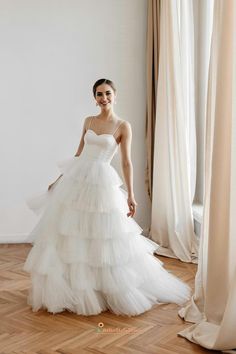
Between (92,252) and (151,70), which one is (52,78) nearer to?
(151,70)

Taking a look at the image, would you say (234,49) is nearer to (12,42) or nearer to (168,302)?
(168,302)

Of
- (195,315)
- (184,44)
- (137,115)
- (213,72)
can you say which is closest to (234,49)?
(213,72)

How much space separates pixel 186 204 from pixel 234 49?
2.27m

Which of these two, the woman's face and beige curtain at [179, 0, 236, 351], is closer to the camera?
beige curtain at [179, 0, 236, 351]

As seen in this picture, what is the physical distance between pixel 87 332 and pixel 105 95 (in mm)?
1630

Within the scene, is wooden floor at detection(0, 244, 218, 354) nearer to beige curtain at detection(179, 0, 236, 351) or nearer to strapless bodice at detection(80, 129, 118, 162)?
beige curtain at detection(179, 0, 236, 351)

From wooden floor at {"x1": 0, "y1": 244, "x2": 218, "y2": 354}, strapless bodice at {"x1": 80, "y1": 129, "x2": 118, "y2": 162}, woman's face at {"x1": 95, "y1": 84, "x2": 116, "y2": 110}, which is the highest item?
woman's face at {"x1": 95, "y1": 84, "x2": 116, "y2": 110}

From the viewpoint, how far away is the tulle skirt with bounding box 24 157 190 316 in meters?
3.62

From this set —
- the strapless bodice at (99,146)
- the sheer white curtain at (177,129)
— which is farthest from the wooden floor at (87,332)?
the sheer white curtain at (177,129)

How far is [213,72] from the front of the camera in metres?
3.25

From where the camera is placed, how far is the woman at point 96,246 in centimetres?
362
